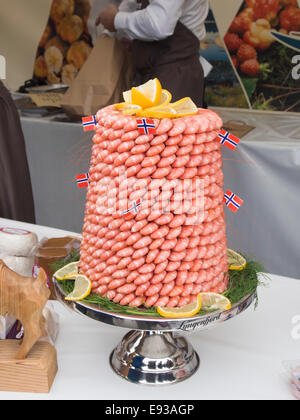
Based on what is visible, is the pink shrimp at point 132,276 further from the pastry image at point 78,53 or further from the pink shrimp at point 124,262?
the pastry image at point 78,53

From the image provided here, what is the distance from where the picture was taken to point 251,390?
0.76 m

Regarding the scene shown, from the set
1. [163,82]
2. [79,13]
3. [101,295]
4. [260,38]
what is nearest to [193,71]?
[163,82]

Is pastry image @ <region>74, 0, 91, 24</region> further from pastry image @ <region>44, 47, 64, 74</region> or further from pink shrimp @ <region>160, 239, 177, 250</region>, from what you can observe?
pink shrimp @ <region>160, 239, 177, 250</region>

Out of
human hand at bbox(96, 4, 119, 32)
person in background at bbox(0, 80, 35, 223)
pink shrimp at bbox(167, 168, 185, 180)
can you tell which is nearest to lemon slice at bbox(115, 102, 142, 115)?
pink shrimp at bbox(167, 168, 185, 180)

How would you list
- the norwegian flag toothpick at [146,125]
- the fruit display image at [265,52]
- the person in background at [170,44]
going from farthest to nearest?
the fruit display image at [265,52]
the person in background at [170,44]
the norwegian flag toothpick at [146,125]

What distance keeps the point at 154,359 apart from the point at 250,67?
7.30ft

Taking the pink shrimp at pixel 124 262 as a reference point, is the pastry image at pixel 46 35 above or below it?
above

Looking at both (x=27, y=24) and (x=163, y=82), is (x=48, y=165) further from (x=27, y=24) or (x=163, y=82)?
(x=27, y=24)

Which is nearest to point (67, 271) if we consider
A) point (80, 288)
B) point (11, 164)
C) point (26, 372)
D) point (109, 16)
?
point (80, 288)

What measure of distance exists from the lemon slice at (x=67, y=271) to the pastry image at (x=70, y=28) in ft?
7.97

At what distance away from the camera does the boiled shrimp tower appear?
705mm

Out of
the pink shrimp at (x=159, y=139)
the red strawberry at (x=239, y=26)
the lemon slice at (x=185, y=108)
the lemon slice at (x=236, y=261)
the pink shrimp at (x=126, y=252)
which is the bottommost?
the lemon slice at (x=236, y=261)

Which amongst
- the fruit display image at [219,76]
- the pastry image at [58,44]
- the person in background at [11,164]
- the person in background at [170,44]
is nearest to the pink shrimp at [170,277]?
the person in background at [11,164]

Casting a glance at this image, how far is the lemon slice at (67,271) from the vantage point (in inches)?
31.8
